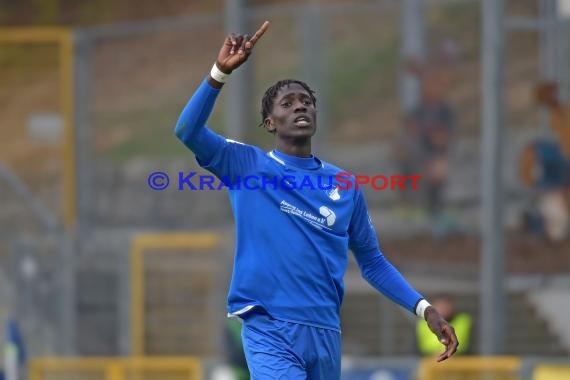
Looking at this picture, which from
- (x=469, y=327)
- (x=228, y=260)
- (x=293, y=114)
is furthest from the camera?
(x=228, y=260)

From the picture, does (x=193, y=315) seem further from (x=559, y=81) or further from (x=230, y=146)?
(x=230, y=146)

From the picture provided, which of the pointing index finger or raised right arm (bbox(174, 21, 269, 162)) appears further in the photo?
raised right arm (bbox(174, 21, 269, 162))

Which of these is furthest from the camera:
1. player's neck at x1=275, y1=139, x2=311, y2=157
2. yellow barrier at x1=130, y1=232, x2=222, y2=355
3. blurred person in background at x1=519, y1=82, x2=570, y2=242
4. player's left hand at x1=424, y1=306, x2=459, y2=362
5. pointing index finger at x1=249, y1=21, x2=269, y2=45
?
yellow barrier at x1=130, y1=232, x2=222, y2=355

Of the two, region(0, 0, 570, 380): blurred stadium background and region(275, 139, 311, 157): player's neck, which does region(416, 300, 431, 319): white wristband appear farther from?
region(0, 0, 570, 380): blurred stadium background

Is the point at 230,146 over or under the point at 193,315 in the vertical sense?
over

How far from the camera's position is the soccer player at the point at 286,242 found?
7.10m

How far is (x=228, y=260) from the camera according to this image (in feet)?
52.1

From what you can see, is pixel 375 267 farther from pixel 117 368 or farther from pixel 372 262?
pixel 117 368

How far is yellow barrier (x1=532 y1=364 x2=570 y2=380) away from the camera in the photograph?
502 inches

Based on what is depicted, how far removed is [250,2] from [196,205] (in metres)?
2.12

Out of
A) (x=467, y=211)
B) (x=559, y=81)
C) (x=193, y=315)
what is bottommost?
(x=193, y=315)

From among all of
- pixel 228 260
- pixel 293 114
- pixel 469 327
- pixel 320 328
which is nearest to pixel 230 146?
pixel 293 114

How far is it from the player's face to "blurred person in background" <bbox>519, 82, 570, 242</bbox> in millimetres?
7414

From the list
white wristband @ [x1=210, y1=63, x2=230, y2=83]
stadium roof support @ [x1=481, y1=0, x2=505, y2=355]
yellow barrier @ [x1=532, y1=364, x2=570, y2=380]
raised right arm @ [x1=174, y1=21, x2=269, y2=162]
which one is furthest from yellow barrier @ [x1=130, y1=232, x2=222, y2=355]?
white wristband @ [x1=210, y1=63, x2=230, y2=83]
